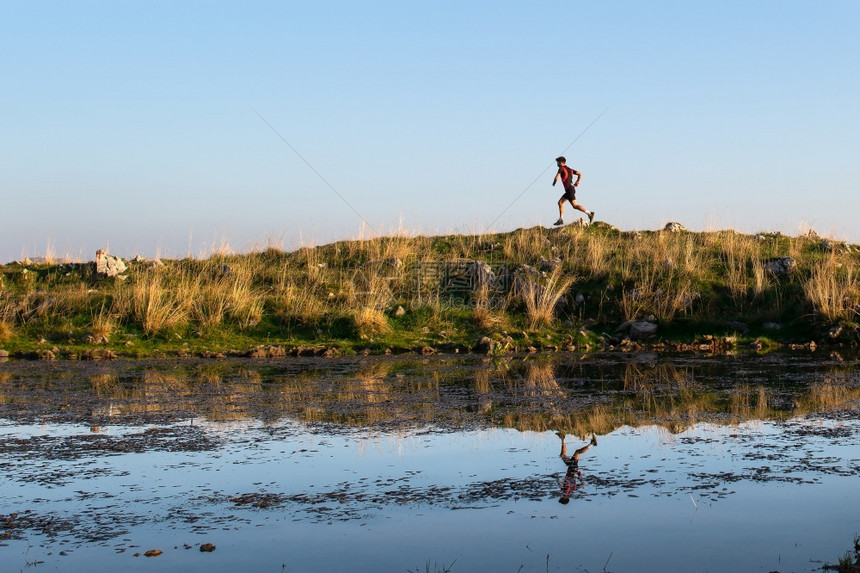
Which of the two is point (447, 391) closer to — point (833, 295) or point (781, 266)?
point (833, 295)

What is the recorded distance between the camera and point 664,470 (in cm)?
671

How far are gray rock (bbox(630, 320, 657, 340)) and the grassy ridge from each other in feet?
0.62

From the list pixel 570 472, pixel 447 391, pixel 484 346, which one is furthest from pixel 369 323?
pixel 570 472

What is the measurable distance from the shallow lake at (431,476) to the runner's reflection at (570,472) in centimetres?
3

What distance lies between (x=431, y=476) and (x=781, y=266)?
1653 centimetres

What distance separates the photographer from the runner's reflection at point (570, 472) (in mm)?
6082

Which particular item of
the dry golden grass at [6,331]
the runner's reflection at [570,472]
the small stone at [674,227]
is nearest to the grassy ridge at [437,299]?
the dry golden grass at [6,331]

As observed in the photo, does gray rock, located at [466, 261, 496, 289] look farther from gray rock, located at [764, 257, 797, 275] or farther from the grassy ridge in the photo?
gray rock, located at [764, 257, 797, 275]

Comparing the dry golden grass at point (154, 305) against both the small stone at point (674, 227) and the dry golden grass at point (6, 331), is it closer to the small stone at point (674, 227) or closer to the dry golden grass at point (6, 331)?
the dry golden grass at point (6, 331)

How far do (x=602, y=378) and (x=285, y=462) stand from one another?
254 inches

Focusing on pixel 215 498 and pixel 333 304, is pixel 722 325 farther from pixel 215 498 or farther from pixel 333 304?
pixel 215 498

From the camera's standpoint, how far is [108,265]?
2089 cm

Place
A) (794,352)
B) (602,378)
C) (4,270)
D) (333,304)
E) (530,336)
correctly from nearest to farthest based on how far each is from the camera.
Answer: (602,378) → (794,352) → (530,336) → (333,304) → (4,270)

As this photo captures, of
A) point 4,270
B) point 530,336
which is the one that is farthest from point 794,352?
point 4,270
